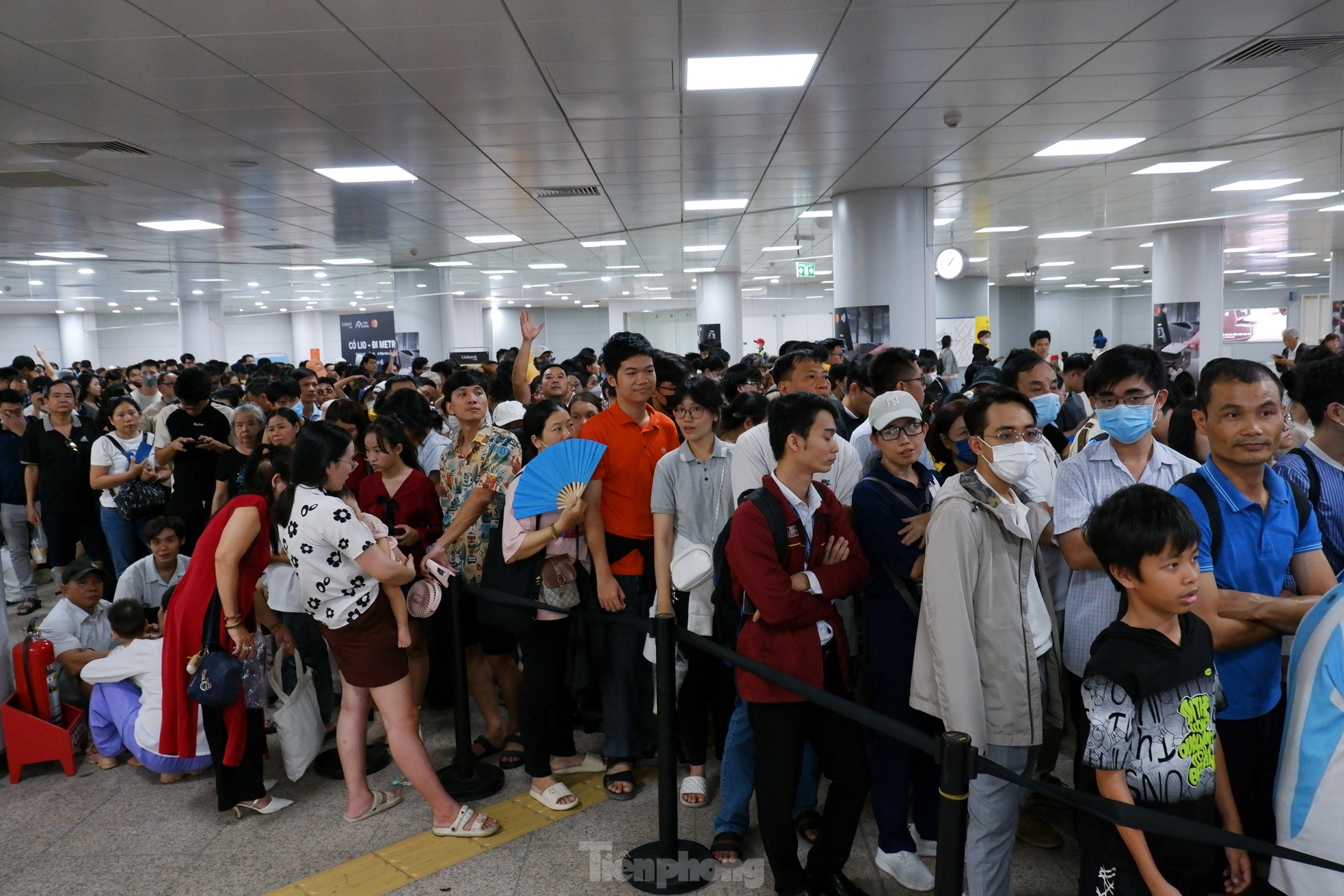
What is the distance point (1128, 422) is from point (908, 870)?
168 cm

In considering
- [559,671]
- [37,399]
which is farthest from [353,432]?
[37,399]

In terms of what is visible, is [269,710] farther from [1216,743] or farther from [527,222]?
[527,222]

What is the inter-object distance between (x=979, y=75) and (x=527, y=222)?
7702mm

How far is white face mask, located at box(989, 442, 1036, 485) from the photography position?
260cm

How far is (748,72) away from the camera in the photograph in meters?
5.69

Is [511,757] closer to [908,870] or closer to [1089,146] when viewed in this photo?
[908,870]

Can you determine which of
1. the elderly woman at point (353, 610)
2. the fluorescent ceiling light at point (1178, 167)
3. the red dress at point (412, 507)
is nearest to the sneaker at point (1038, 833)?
the elderly woman at point (353, 610)

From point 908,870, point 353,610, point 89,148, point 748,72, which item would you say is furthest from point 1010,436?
point 89,148

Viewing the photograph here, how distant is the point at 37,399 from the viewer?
27.0 ft

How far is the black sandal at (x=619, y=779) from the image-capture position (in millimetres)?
3693

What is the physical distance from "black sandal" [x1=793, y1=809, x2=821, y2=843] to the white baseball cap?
1511 millimetres

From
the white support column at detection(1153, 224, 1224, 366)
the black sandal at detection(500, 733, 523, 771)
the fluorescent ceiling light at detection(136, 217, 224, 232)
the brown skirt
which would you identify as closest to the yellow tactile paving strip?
the black sandal at detection(500, 733, 523, 771)

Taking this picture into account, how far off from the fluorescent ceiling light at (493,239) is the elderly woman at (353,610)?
10.6 m

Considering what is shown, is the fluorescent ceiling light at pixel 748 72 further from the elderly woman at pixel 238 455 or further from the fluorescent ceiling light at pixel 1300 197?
the fluorescent ceiling light at pixel 1300 197
